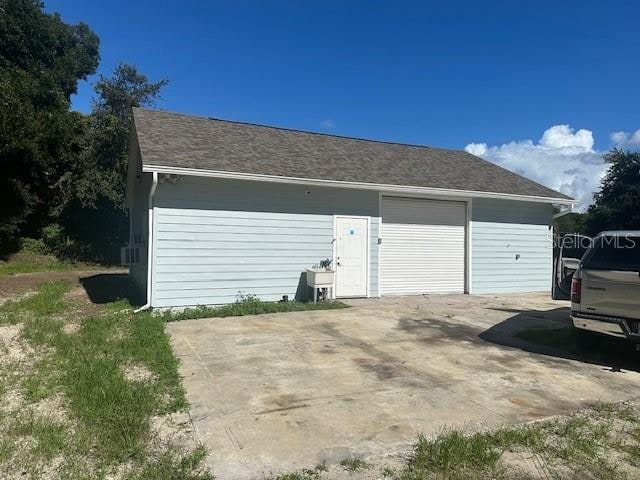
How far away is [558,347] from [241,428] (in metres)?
5.27

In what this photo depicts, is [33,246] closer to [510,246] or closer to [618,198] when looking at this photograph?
[510,246]

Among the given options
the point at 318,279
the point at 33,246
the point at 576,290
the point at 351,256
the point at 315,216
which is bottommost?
the point at 318,279

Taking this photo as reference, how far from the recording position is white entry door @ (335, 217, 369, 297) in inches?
434

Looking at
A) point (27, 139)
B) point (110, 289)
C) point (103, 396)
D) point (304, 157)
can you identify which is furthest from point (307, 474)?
point (27, 139)

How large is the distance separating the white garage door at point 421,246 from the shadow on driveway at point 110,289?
6186 millimetres

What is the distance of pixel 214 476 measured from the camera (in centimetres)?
305

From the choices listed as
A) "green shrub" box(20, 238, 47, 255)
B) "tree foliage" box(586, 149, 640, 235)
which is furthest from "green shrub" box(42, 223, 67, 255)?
"tree foliage" box(586, 149, 640, 235)

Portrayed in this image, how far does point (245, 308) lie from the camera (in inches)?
364

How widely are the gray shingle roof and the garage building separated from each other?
2.2 inches

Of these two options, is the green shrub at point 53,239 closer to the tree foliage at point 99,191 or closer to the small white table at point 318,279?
the tree foliage at point 99,191

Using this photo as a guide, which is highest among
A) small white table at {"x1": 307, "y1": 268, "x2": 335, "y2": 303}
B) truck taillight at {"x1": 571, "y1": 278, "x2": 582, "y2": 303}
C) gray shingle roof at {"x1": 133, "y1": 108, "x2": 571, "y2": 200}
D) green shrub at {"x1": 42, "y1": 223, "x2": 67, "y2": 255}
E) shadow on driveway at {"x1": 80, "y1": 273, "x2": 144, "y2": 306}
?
gray shingle roof at {"x1": 133, "y1": 108, "x2": 571, "y2": 200}

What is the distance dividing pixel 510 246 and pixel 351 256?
5153 millimetres

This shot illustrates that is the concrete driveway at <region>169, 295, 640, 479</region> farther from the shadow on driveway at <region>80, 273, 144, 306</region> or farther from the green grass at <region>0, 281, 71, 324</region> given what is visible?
the shadow on driveway at <region>80, 273, 144, 306</region>

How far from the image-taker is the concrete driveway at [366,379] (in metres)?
3.66
